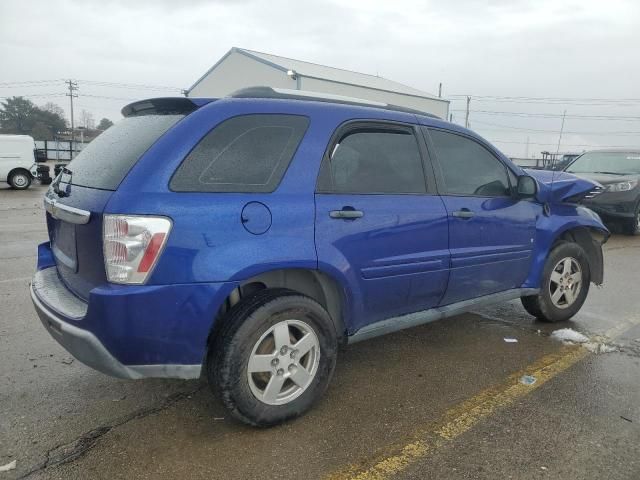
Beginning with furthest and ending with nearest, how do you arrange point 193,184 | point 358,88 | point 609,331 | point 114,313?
1. point 358,88
2. point 609,331
3. point 193,184
4. point 114,313

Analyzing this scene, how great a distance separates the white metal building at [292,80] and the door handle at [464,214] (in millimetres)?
23666

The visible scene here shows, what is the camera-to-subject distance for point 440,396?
327cm

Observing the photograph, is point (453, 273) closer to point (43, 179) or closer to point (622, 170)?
point (622, 170)

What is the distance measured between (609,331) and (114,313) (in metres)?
4.19

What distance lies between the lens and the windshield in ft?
35.5

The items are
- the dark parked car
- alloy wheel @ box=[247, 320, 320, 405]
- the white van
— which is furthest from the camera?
the white van

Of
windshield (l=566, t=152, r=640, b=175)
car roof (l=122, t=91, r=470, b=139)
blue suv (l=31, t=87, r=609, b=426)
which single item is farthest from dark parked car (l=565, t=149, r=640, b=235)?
car roof (l=122, t=91, r=470, b=139)

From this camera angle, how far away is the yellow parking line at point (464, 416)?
8.14 feet

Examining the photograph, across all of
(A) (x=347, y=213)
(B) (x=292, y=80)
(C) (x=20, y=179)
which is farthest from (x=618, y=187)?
(B) (x=292, y=80)

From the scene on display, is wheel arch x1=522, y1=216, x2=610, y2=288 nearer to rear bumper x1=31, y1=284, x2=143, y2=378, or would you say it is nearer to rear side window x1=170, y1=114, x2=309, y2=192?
rear side window x1=170, y1=114, x2=309, y2=192

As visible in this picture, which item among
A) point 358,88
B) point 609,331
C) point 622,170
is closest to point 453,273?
point 609,331

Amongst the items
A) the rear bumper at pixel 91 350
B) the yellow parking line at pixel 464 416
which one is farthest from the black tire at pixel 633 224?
the rear bumper at pixel 91 350

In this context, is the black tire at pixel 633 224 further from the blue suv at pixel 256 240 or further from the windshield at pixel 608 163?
the blue suv at pixel 256 240

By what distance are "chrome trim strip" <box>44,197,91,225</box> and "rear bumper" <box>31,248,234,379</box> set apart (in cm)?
36
